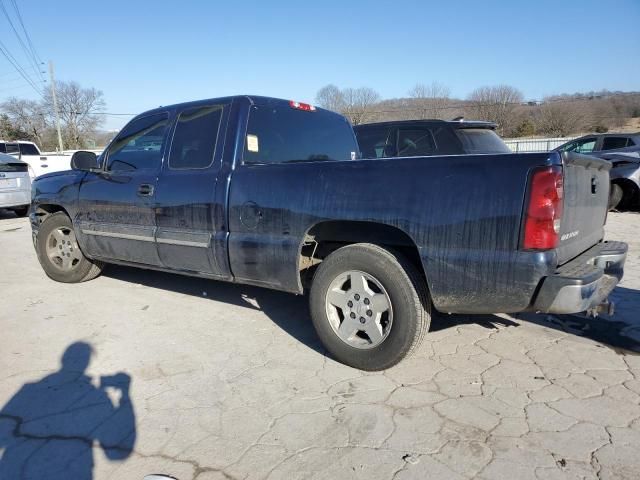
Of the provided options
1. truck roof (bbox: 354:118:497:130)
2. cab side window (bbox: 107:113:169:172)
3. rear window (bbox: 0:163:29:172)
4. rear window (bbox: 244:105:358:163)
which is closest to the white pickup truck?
rear window (bbox: 0:163:29:172)

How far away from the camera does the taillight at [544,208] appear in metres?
2.51

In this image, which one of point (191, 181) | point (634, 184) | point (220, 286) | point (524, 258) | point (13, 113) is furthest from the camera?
point (13, 113)

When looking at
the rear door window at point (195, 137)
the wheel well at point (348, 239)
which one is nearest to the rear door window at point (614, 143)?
the wheel well at point (348, 239)

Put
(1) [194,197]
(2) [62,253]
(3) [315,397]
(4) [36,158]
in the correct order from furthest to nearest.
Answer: (4) [36,158], (2) [62,253], (1) [194,197], (3) [315,397]

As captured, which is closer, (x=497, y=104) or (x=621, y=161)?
(x=621, y=161)

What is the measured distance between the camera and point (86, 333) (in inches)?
159

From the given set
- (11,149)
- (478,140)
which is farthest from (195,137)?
(11,149)

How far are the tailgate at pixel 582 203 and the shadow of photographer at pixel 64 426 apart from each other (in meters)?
2.68

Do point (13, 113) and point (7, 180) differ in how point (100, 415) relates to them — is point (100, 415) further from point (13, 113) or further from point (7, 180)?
point (13, 113)

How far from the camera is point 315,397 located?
2951 mm

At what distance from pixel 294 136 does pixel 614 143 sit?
993 cm

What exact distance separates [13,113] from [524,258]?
229ft

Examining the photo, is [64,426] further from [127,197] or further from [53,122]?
[53,122]

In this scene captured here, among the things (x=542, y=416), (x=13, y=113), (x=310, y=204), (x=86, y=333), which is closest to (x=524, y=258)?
(x=542, y=416)
